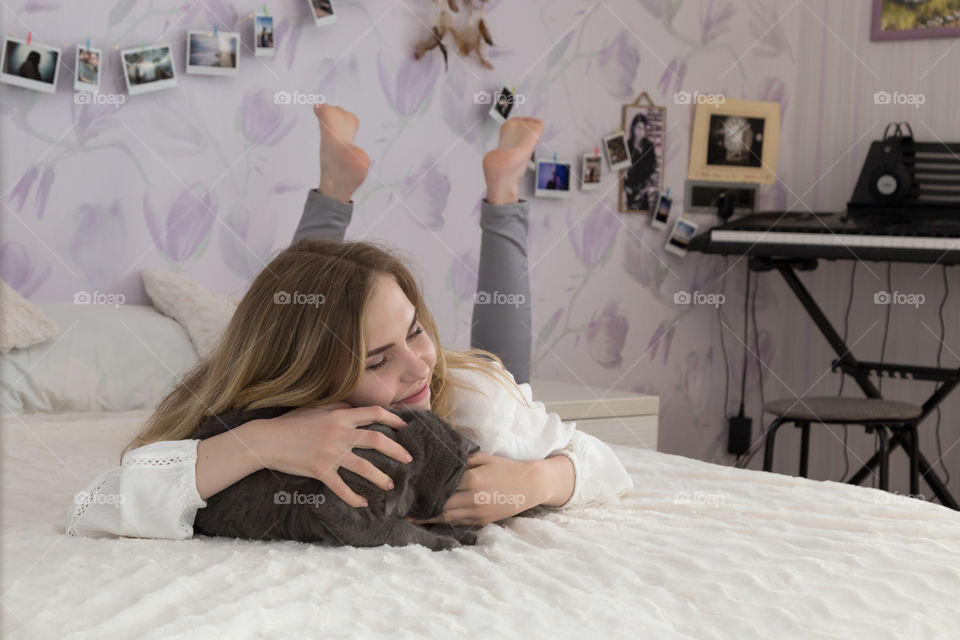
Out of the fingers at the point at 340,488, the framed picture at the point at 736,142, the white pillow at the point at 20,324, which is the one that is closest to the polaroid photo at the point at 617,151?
the framed picture at the point at 736,142

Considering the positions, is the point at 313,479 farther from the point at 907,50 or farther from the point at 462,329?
the point at 907,50

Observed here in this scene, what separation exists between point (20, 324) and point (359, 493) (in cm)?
109

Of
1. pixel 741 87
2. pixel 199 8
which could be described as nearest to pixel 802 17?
pixel 741 87

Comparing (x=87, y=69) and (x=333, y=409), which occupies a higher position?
(x=87, y=69)

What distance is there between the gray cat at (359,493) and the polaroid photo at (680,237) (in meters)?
2.19

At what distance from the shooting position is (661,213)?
3119 mm

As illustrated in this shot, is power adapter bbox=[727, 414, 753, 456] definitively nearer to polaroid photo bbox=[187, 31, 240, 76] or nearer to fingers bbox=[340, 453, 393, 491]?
polaroid photo bbox=[187, 31, 240, 76]

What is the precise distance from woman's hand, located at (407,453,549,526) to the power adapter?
2286 mm

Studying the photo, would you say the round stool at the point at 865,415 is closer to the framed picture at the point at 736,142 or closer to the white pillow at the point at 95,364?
the framed picture at the point at 736,142

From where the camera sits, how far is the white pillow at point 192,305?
1998mm

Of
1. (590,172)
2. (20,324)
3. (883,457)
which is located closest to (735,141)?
(590,172)

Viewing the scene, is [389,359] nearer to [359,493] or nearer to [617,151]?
[359,493]

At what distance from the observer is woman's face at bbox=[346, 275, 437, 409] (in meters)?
1.08

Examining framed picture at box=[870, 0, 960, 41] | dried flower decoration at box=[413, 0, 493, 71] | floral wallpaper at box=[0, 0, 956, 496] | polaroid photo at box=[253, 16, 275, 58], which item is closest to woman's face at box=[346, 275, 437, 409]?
floral wallpaper at box=[0, 0, 956, 496]
